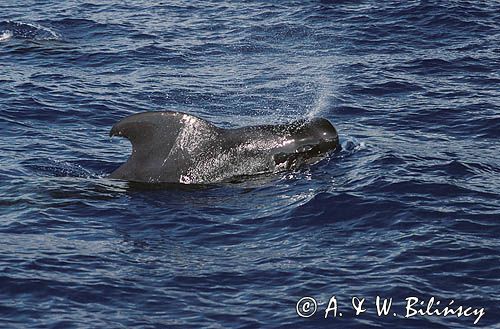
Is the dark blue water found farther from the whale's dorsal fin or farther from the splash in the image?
the whale's dorsal fin

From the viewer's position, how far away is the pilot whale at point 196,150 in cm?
1733

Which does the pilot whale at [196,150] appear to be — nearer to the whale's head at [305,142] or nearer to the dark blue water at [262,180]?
the whale's head at [305,142]

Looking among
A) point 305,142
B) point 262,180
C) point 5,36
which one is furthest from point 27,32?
point 262,180

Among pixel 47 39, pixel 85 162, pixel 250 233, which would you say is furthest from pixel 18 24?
pixel 250 233

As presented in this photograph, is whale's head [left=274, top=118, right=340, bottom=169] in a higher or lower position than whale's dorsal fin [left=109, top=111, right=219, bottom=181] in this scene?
lower

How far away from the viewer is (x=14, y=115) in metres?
22.2

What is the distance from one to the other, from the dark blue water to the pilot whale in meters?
0.33

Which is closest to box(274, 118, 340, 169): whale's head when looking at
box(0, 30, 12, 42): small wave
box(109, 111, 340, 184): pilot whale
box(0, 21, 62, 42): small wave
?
box(109, 111, 340, 184): pilot whale

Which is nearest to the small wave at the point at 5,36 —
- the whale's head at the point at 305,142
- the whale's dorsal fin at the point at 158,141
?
the whale's head at the point at 305,142

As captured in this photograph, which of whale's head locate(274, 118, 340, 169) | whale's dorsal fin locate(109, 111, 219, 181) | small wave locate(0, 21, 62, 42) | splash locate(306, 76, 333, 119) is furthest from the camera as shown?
small wave locate(0, 21, 62, 42)

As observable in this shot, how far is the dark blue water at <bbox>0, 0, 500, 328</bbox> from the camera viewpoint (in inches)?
530

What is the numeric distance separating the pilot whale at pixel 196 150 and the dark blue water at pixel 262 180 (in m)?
0.33

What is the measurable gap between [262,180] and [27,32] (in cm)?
1408

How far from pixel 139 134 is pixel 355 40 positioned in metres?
11.6
